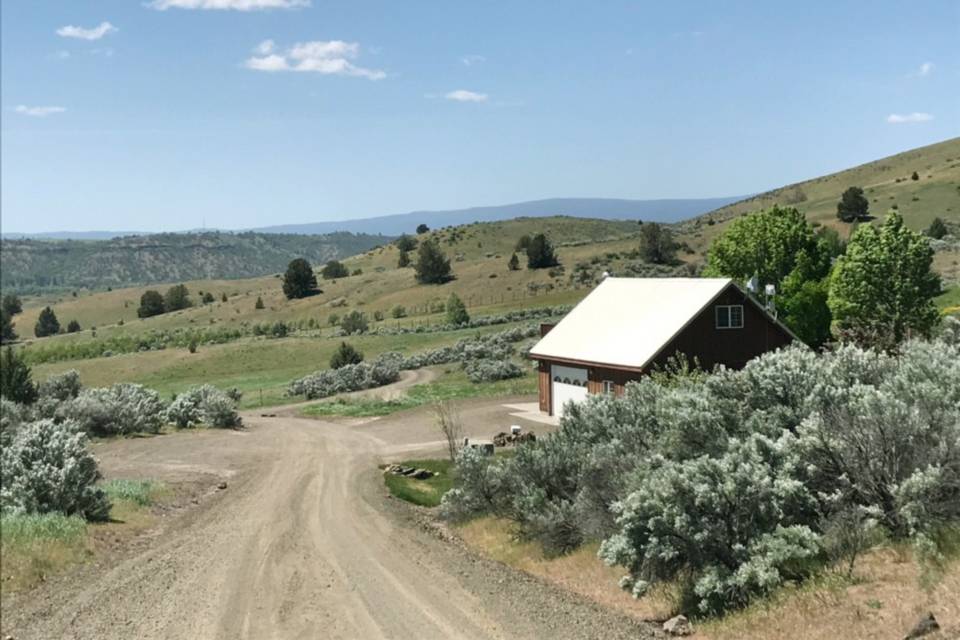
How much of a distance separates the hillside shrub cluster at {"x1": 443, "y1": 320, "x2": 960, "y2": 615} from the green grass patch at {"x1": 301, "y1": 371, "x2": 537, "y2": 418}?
3405 centimetres

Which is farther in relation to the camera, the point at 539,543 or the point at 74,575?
the point at 539,543

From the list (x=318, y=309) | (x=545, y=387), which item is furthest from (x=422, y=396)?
(x=318, y=309)

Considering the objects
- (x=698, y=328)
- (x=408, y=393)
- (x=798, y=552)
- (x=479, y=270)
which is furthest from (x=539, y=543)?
(x=479, y=270)

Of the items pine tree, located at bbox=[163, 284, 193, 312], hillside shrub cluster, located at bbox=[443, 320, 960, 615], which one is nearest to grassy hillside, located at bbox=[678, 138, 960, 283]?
hillside shrub cluster, located at bbox=[443, 320, 960, 615]

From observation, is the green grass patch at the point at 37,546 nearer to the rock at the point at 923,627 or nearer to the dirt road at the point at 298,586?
the dirt road at the point at 298,586

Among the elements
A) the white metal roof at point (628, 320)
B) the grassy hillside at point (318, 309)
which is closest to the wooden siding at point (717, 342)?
the white metal roof at point (628, 320)

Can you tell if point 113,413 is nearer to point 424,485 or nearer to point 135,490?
point 135,490

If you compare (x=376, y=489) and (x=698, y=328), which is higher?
(x=698, y=328)

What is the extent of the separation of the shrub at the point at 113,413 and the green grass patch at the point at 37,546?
20.4 meters

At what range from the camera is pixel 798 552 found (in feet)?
38.0

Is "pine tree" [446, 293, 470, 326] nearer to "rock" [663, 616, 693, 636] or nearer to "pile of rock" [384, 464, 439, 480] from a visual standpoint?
"pile of rock" [384, 464, 439, 480]

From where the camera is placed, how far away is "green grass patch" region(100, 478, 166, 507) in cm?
2306

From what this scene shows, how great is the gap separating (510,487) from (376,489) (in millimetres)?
8629

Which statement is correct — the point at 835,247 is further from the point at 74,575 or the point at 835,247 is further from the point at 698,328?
the point at 74,575
